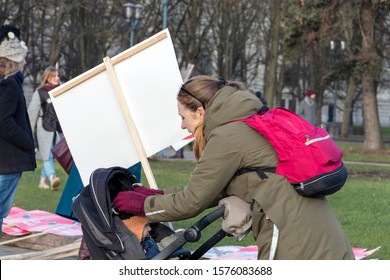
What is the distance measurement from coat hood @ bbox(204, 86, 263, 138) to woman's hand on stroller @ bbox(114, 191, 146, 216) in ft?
1.49

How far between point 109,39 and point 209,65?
40.6 feet

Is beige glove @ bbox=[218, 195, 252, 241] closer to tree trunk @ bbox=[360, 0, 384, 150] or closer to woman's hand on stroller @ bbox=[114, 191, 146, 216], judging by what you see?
woman's hand on stroller @ bbox=[114, 191, 146, 216]

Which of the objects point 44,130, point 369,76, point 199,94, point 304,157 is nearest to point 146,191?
point 199,94

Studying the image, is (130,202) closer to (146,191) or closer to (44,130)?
(146,191)

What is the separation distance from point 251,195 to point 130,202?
60 cm

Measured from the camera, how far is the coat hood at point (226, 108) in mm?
4152

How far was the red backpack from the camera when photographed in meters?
3.96

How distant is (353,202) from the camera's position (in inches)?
512

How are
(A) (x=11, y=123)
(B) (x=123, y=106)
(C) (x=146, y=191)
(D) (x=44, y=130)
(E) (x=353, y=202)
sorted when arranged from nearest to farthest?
1. (C) (x=146, y=191)
2. (B) (x=123, y=106)
3. (A) (x=11, y=123)
4. (E) (x=353, y=202)
5. (D) (x=44, y=130)

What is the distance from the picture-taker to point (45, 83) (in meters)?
13.6

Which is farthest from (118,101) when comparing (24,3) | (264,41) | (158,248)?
(264,41)

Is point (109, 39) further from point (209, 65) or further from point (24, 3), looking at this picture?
point (209, 65)

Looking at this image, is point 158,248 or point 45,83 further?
point 45,83

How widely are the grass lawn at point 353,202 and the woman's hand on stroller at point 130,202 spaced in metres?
4.07
